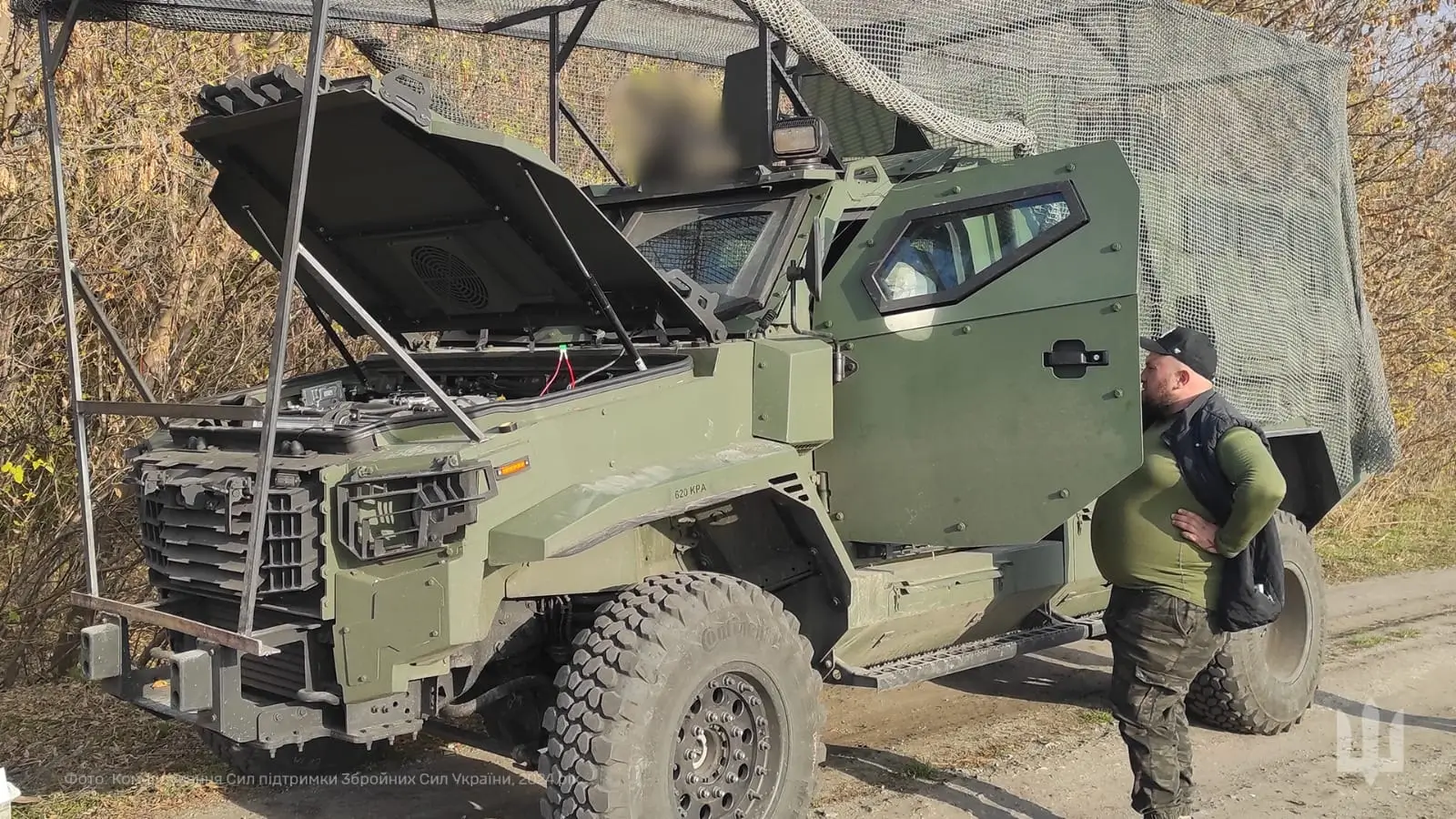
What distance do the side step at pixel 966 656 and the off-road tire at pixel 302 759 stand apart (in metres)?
2.05

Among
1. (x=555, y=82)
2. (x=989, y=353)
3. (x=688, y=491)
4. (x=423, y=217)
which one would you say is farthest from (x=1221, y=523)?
(x=555, y=82)

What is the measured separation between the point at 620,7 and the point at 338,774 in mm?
4270

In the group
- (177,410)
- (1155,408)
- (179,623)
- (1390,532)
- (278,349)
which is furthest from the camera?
(1390,532)

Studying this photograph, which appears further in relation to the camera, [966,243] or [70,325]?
[966,243]

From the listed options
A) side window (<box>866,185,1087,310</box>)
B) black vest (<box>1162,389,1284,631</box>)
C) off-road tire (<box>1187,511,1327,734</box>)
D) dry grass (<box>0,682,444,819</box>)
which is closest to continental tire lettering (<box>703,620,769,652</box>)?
side window (<box>866,185,1087,310</box>)

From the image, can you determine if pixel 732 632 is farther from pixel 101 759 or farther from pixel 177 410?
pixel 101 759

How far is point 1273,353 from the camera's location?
6.23 m

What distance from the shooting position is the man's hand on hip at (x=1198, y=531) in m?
4.44

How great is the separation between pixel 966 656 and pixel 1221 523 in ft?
3.88

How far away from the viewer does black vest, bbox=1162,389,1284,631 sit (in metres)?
4.43

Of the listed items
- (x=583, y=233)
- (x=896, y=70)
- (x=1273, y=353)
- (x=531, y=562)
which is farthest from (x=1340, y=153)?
(x=531, y=562)

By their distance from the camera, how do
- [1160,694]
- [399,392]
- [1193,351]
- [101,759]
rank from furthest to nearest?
[101,759], [399,392], [1193,351], [1160,694]

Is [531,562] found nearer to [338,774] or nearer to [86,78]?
[338,774]

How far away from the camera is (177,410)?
155 inches
